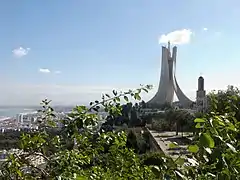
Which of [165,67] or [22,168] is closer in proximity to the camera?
[22,168]

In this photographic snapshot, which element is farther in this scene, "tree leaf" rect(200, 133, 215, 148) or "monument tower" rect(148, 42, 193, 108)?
"monument tower" rect(148, 42, 193, 108)

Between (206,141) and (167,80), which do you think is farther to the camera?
(167,80)

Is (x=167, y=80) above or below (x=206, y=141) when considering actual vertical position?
above

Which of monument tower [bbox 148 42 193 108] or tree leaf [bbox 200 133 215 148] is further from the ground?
monument tower [bbox 148 42 193 108]

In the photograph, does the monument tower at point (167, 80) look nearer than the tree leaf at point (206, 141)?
No

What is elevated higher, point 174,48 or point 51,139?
point 174,48

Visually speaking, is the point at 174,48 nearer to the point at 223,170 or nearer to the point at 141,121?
the point at 141,121

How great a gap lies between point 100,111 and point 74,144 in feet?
0.68

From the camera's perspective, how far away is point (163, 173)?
84cm

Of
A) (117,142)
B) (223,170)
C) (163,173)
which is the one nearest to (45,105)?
(117,142)

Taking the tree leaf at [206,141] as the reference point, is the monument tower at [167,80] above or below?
above

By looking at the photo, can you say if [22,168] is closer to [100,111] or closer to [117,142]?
[100,111]

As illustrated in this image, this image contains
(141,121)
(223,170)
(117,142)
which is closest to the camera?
(223,170)

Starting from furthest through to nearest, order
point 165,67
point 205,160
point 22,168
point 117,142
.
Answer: point 165,67, point 117,142, point 22,168, point 205,160
